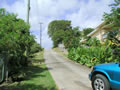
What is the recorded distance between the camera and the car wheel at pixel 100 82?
3.58 meters

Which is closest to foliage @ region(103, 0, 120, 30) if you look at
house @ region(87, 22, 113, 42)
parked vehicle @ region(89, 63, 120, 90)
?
house @ region(87, 22, 113, 42)

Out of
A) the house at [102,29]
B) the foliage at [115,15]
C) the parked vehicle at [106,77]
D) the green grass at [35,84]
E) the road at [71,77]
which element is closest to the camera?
the parked vehicle at [106,77]

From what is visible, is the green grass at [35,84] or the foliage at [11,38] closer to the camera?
the green grass at [35,84]

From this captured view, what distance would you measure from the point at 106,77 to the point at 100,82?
0.29 meters

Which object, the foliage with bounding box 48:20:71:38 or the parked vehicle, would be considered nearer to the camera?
the parked vehicle

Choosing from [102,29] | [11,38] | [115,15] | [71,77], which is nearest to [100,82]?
[71,77]

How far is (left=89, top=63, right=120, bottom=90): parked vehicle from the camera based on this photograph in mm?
3322

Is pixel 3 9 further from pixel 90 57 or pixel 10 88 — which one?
pixel 90 57

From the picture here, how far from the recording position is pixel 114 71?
3406 millimetres

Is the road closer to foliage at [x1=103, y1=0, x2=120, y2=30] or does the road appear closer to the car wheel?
the car wheel

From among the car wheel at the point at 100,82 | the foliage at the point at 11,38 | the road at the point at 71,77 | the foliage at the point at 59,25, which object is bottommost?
the road at the point at 71,77

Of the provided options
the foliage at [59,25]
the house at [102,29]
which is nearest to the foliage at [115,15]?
the house at [102,29]

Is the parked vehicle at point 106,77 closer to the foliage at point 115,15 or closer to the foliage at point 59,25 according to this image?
the foliage at point 115,15

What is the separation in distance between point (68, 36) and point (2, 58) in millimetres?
15849
